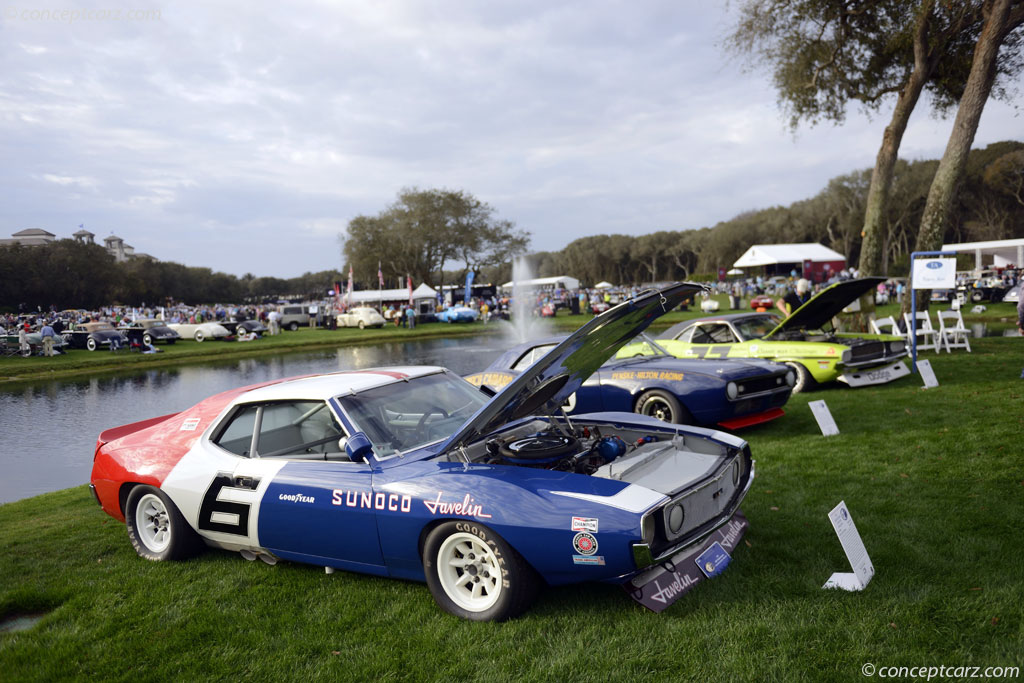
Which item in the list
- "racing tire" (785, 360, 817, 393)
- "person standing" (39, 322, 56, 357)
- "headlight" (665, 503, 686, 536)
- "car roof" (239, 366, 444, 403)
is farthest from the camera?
"person standing" (39, 322, 56, 357)

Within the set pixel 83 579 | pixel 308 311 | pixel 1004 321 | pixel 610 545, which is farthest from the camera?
pixel 308 311

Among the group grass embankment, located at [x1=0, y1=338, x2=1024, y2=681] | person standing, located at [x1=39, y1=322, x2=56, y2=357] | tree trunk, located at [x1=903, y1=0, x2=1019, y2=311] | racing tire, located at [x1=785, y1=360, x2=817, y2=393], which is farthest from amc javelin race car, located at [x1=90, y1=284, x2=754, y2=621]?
person standing, located at [x1=39, y1=322, x2=56, y2=357]

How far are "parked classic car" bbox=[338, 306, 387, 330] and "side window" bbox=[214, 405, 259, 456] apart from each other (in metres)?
35.8

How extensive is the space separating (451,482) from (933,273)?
1001 cm

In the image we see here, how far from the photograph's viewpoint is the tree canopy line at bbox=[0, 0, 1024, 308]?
13.6m

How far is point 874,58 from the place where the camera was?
16391 millimetres

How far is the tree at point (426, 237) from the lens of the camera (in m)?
58.6

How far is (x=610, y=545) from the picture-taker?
9.59 ft

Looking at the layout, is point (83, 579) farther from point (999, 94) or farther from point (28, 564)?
point (999, 94)

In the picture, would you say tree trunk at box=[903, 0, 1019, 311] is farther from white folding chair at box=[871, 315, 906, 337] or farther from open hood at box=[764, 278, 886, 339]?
open hood at box=[764, 278, 886, 339]

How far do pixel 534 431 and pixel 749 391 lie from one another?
372 centimetres

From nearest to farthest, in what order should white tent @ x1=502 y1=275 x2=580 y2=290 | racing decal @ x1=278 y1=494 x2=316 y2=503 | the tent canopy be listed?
racing decal @ x1=278 y1=494 x2=316 y2=503
the tent canopy
white tent @ x1=502 y1=275 x2=580 y2=290

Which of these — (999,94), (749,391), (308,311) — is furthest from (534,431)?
(308,311)

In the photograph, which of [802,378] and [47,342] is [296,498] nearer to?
[802,378]
